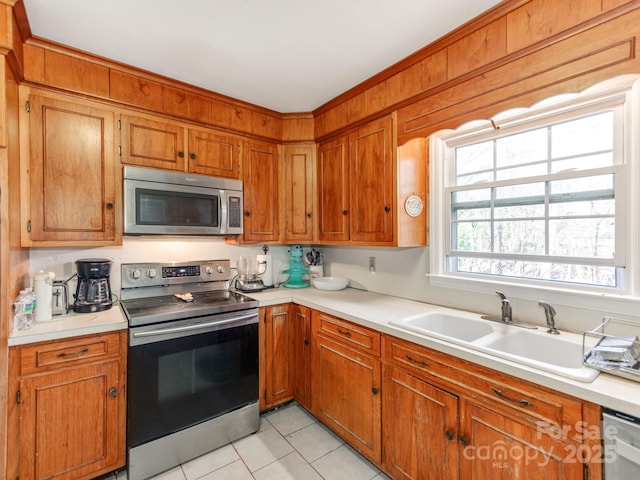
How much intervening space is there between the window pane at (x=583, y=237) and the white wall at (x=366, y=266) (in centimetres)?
26

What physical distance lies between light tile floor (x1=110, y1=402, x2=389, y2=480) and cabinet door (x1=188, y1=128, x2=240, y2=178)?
1.93 metres

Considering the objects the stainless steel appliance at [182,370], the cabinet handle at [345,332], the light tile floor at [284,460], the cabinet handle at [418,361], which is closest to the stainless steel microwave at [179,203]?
the stainless steel appliance at [182,370]

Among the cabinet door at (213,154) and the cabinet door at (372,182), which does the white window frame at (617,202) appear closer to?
the cabinet door at (372,182)

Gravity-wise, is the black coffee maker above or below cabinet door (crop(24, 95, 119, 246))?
below

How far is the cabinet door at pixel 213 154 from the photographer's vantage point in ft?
7.51

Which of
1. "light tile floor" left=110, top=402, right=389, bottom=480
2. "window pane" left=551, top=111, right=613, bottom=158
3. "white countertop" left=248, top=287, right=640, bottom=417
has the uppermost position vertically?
"window pane" left=551, top=111, right=613, bottom=158

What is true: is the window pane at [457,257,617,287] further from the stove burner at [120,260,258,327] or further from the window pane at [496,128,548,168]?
the stove burner at [120,260,258,327]

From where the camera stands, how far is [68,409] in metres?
1.60

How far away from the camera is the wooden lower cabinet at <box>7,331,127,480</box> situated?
1.49m

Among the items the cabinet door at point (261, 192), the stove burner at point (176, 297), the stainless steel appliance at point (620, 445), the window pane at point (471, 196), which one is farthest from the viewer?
the cabinet door at point (261, 192)

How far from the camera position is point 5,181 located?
1400 millimetres

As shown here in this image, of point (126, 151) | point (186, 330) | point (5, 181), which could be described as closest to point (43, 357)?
point (186, 330)

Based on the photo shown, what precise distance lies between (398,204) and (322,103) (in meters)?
1.15

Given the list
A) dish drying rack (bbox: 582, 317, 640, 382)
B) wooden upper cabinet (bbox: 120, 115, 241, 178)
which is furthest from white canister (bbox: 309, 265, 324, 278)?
dish drying rack (bbox: 582, 317, 640, 382)
